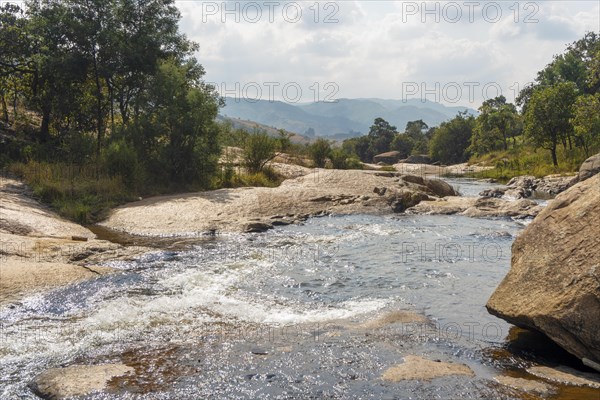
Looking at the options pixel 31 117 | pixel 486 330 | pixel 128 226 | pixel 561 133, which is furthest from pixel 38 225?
pixel 561 133

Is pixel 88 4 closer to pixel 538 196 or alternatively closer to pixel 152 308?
pixel 152 308

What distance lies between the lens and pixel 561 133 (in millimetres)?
41344

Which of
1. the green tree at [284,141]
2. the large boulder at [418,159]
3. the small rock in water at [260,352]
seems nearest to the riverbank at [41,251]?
the small rock in water at [260,352]

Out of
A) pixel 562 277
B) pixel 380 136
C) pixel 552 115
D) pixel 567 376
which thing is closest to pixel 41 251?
pixel 562 277

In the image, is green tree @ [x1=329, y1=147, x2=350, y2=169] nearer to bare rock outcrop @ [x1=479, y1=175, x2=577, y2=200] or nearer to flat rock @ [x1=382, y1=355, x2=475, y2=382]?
bare rock outcrop @ [x1=479, y1=175, x2=577, y2=200]

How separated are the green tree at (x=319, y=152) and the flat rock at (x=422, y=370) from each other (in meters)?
29.7

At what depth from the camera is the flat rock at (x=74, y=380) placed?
19.1 feet

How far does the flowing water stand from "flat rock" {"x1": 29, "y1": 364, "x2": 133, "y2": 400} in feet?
0.53

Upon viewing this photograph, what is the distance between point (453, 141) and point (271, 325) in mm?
84789

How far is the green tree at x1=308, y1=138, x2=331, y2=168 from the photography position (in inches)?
1422

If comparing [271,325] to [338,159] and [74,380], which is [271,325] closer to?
[74,380]

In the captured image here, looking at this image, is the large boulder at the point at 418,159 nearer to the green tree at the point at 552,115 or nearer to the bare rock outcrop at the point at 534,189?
the green tree at the point at 552,115

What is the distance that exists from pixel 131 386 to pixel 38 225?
944cm

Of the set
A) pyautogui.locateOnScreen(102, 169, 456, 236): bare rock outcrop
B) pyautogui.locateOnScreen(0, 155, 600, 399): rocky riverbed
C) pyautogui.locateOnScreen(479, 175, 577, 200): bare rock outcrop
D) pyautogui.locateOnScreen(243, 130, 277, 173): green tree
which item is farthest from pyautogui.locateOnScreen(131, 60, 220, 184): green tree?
pyautogui.locateOnScreen(479, 175, 577, 200): bare rock outcrop
